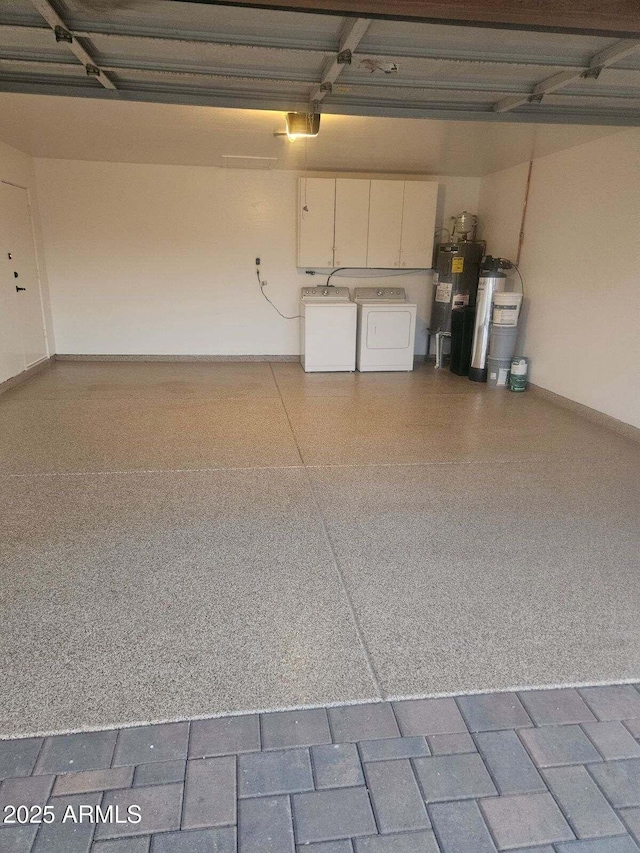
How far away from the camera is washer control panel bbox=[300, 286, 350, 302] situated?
707cm

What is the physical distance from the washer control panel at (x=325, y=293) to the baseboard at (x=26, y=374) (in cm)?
338

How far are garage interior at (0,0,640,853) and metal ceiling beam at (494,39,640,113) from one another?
20 mm

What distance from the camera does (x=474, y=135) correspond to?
466 centimetres

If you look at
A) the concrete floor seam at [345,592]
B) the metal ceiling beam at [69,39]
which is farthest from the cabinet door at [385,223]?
the metal ceiling beam at [69,39]

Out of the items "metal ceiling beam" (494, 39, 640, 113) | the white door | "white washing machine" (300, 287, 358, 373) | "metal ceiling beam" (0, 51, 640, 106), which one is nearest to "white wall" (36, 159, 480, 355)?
the white door

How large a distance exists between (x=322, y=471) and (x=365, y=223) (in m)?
4.22

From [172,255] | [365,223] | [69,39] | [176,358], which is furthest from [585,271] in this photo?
[176,358]

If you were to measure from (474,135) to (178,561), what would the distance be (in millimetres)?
4374

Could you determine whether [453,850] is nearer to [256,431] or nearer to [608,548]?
[608,548]

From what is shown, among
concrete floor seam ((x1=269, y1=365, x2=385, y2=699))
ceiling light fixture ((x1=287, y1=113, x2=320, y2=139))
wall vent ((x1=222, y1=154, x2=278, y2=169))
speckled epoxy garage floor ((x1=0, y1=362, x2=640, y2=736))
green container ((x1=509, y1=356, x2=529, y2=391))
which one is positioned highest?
wall vent ((x1=222, y1=154, x2=278, y2=169))

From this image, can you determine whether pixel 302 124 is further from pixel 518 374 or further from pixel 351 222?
pixel 518 374

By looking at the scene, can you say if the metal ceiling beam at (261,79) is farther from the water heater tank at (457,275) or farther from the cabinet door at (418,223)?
the cabinet door at (418,223)

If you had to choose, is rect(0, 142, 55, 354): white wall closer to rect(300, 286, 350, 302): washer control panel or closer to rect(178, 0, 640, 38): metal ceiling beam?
Answer: rect(300, 286, 350, 302): washer control panel

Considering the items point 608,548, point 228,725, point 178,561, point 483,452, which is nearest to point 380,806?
point 228,725
